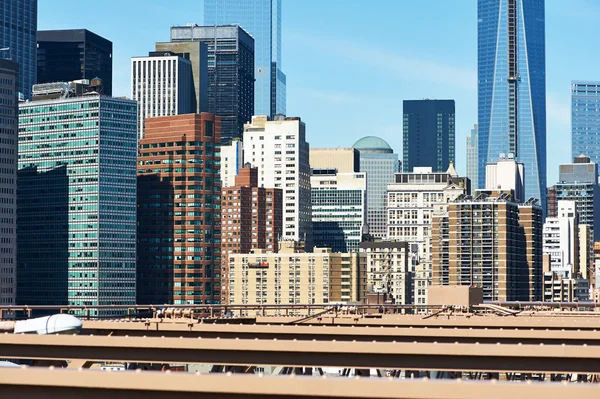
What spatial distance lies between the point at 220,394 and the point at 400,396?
3.02 meters

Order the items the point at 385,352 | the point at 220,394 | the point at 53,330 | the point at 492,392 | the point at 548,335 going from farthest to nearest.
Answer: the point at 548,335 < the point at 53,330 < the point at 385,352 < the point at 220,394 < the point at 492,392

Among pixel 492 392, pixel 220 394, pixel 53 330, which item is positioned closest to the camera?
pixel 492 392

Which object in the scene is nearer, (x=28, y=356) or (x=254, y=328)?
(x=28, y=356)

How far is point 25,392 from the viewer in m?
21.8

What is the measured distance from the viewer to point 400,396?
19703mm

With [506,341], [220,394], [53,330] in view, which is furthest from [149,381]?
[506,341]

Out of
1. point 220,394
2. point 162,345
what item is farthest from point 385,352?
A: point 220,394

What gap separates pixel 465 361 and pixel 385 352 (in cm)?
173

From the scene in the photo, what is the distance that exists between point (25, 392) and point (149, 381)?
2.39m

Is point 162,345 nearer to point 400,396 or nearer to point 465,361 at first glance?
point 465,361

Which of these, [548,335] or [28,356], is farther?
[548,335]

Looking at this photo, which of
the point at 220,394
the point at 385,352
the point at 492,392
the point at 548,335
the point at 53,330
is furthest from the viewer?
the point at 548,335

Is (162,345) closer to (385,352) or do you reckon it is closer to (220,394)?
(385,352)

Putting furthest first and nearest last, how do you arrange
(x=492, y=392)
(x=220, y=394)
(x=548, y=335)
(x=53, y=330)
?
(x=548, y=335)
(x=53, y=330)
(x=220, y=394)
(x=492, y=392)
